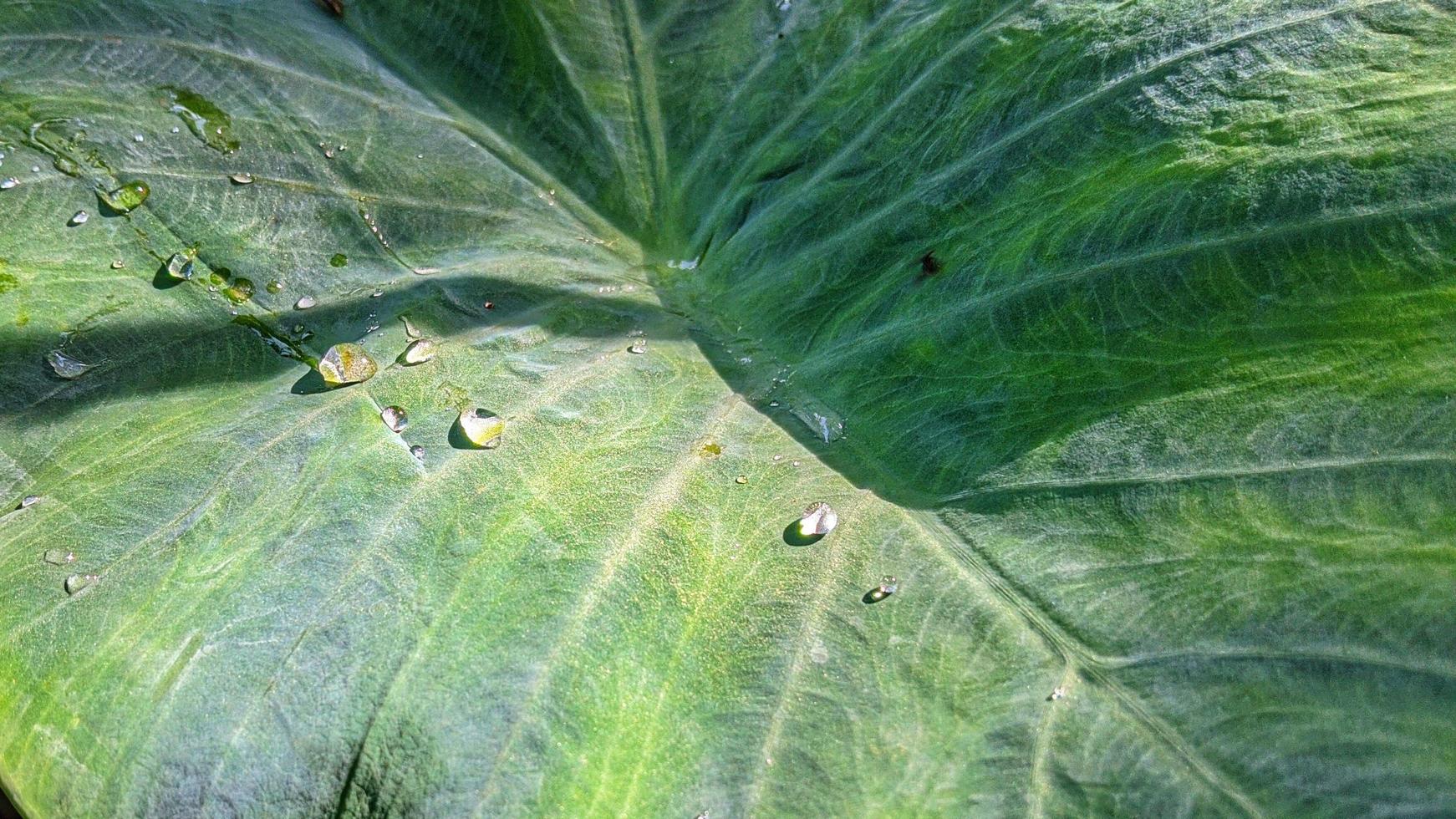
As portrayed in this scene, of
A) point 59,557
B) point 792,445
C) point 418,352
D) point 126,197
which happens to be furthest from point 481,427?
point 126,197

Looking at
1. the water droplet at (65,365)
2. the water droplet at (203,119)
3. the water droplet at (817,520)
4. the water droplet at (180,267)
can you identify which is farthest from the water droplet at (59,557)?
the water droplet at (817,520)

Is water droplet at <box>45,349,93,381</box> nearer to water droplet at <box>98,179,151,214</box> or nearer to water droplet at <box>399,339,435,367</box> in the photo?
water droplet at <box>98,179,151,214</box>

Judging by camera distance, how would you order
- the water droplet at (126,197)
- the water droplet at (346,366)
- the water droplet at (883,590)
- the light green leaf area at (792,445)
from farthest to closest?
the water droplet at (126,197), the water droplet at (346,366), the water droplet at (883,590), the light green leaf area at (792,445)

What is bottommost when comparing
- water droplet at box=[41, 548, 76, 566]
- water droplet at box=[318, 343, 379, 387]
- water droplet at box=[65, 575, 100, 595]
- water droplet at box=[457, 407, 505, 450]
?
water droplet at box=[65, 575, 100, 595]

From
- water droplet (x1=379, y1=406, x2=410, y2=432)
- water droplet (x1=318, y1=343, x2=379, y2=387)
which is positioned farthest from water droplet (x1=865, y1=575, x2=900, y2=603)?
water droplet (x1=318, y1=343, x2=379, y2=387)

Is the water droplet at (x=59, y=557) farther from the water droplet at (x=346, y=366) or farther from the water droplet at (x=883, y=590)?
the water droplet at (x=883, y=590)

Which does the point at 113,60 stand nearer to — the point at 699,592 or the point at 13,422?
the point at 13,422

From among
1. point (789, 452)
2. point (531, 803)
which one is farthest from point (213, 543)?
point (789, 452)
